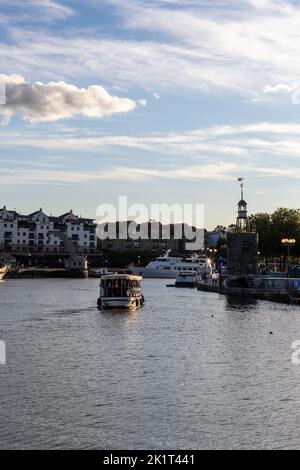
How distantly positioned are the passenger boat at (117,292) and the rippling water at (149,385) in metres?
13.4

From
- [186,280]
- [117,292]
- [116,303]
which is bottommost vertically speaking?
[186,280]

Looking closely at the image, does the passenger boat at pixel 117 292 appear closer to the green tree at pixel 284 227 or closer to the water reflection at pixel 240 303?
the water reflection at pixel 240 303

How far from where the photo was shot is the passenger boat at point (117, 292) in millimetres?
83312

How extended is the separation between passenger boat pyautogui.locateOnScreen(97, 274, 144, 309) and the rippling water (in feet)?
44.0

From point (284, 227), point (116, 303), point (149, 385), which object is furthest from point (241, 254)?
point (149, 385)

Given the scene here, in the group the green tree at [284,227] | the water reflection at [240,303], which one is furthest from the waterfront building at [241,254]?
the green tree at [284,227]

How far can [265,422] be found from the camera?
30938 millimetres

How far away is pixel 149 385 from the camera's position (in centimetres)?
3772

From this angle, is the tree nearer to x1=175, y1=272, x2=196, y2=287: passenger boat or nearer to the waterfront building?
x1=175, y1=272, x2=196, y2=287: passenger boat

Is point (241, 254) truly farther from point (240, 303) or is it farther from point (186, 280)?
point (186, 280)

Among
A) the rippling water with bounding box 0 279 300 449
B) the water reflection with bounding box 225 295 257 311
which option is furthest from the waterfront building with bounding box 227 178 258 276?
the rippling water with bounding box 0 279 300 449

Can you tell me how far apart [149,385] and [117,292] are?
4738cm
